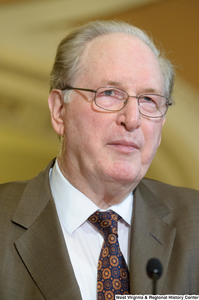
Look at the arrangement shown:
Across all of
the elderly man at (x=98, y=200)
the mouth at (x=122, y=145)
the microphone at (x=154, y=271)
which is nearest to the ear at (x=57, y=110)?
the elderly man at (x=98, y=200)

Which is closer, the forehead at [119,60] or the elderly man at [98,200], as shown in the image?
the elderly man at [98,200]

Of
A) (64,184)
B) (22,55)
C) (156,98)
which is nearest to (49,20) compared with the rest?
(22,55)

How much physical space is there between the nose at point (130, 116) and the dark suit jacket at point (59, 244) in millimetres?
504

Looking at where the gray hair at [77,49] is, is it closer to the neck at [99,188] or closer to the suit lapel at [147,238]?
the neck at [99,188]

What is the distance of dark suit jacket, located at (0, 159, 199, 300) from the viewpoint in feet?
4.96

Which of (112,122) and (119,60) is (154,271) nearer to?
(112,122)

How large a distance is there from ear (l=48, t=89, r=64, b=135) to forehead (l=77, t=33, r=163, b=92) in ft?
0.74

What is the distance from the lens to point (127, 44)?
1.78m

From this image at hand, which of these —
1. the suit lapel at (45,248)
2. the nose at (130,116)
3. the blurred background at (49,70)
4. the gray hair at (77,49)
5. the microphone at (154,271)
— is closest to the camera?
A: the microphone at (154,271)

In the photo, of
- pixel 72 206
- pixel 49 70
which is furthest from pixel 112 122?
pixel 49 70

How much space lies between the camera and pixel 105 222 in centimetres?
171

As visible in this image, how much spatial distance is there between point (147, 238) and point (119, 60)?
915mm

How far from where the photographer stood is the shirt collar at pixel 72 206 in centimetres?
172

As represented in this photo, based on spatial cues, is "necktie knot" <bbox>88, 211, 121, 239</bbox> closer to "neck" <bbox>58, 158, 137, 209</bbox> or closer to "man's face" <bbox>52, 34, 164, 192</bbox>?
"neck" <bbox>58, 158, 137, 209</bbox>
